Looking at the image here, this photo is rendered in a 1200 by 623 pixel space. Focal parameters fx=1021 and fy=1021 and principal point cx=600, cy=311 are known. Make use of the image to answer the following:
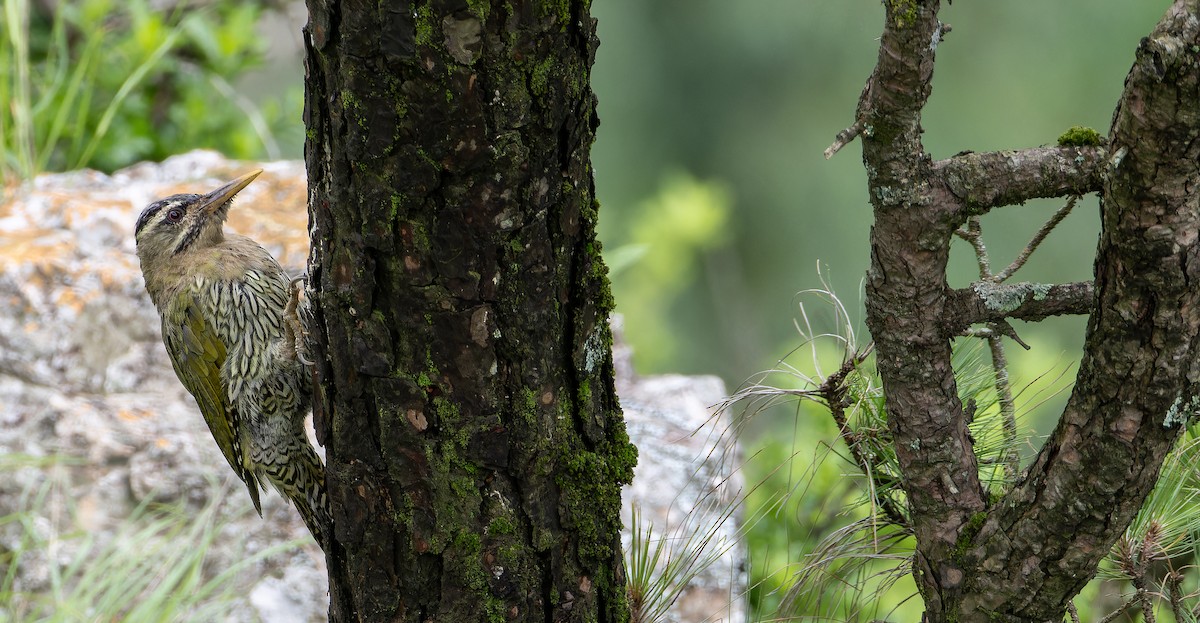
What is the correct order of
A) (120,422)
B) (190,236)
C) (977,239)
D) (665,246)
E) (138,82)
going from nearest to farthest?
1. (977,239)
2. (190,236)
3. (120,422)
4. (138,82)
5. (665,246)

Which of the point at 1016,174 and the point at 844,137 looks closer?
the point at 844,137

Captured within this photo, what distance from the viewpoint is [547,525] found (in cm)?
156

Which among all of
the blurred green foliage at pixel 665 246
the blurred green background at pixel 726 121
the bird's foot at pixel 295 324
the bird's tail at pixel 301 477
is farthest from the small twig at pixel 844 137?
the blurred green foliage at pixel 665 246

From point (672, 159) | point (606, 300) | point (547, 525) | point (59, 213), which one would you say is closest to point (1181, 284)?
point (606, 300)

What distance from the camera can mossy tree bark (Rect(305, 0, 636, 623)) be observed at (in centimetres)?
133

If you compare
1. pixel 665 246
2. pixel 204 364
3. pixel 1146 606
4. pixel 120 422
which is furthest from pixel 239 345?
pixel 665 246

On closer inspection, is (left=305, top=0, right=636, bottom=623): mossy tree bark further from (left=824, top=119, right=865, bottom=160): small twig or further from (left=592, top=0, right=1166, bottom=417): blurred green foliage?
(left=592, top=0, right=1166, bottom=417): blurred green foliage

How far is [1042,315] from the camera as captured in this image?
1400 mm

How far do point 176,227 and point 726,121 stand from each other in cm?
501

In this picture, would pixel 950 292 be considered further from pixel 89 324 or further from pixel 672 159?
pixel 672 159

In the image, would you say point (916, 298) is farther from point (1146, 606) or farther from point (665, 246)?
point (665, 246)

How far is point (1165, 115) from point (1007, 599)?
670mm

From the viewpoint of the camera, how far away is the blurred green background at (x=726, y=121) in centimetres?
454

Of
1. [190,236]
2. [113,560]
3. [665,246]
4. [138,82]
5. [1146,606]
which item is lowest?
[1146,606]
